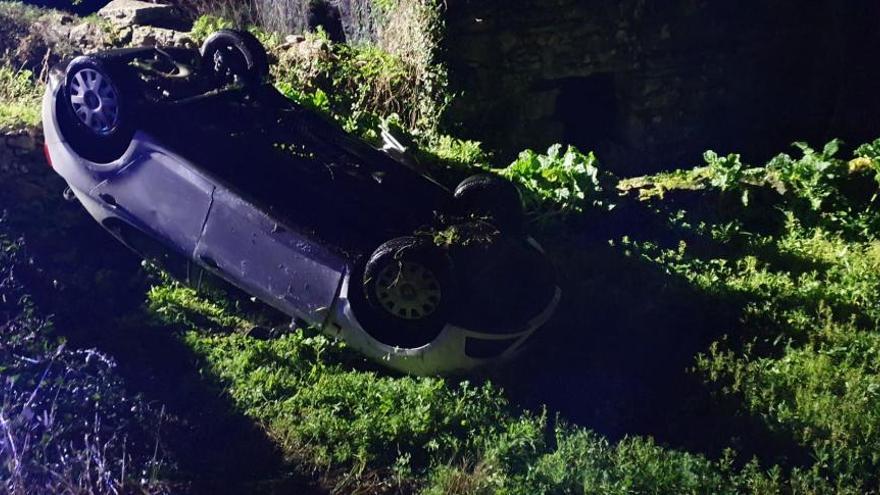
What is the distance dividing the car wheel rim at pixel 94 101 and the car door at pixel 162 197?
0.41m

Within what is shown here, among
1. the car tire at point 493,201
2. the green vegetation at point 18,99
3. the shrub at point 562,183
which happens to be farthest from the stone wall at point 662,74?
the green vegetation at point 18,99

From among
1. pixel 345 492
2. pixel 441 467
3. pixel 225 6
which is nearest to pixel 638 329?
pixel 441 467

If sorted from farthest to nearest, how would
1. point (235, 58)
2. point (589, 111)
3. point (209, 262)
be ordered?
point (589, 111) < point (235, 58) < point (209, 262)

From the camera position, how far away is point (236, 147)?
797 centimetres

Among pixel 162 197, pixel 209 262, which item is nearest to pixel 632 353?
pixel 209 262

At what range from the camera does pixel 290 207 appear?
7.48m

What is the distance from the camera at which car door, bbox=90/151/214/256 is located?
774cm

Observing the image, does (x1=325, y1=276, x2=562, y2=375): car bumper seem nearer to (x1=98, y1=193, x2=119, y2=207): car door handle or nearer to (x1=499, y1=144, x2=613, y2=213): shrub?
(x1=499, y1=144, x2=613, y2=213): shrub

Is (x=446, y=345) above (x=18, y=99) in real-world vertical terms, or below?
below

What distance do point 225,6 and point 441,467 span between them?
29.5 feet

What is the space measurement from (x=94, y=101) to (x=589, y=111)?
19.1 ft

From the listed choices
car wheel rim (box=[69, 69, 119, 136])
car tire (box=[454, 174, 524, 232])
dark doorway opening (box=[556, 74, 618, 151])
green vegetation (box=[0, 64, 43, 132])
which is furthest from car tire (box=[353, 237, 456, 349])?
dark doorway opening (box=[556, 74, 618, 151])

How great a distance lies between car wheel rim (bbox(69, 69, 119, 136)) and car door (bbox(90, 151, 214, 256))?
41cm

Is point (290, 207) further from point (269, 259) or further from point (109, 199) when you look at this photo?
point (109, 199)
